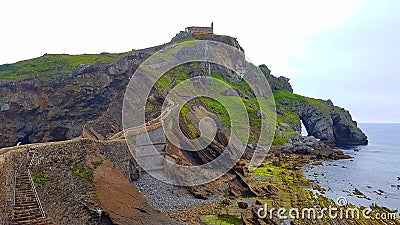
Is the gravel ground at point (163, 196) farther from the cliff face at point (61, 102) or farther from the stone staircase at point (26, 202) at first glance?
the cliff face at point (61, 102)

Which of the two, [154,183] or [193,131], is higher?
[193,131]

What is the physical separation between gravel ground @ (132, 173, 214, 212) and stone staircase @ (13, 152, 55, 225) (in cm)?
1397

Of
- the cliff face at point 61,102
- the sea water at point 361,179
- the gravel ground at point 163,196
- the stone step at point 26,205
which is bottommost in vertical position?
the sea water at point 361,179

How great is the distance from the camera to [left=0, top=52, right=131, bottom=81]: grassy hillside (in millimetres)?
95500

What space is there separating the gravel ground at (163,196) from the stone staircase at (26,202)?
1397 centimetres

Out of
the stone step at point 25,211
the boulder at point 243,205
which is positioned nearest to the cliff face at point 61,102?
the boulder at point 243,205

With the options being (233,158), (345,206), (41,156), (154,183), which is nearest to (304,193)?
(345,206)

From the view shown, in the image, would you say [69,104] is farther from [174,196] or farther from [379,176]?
[379,176]

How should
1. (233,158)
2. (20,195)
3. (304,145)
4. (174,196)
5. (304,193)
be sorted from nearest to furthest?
(20,195)
(174,196)
(304,193)
(233,158)
(304,145)

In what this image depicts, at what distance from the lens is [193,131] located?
53594 millimetres

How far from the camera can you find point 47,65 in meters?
106

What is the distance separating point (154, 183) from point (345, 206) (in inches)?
812

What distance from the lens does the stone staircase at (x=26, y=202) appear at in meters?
18.3

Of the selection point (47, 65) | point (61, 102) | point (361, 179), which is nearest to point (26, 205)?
point (361, 179)
